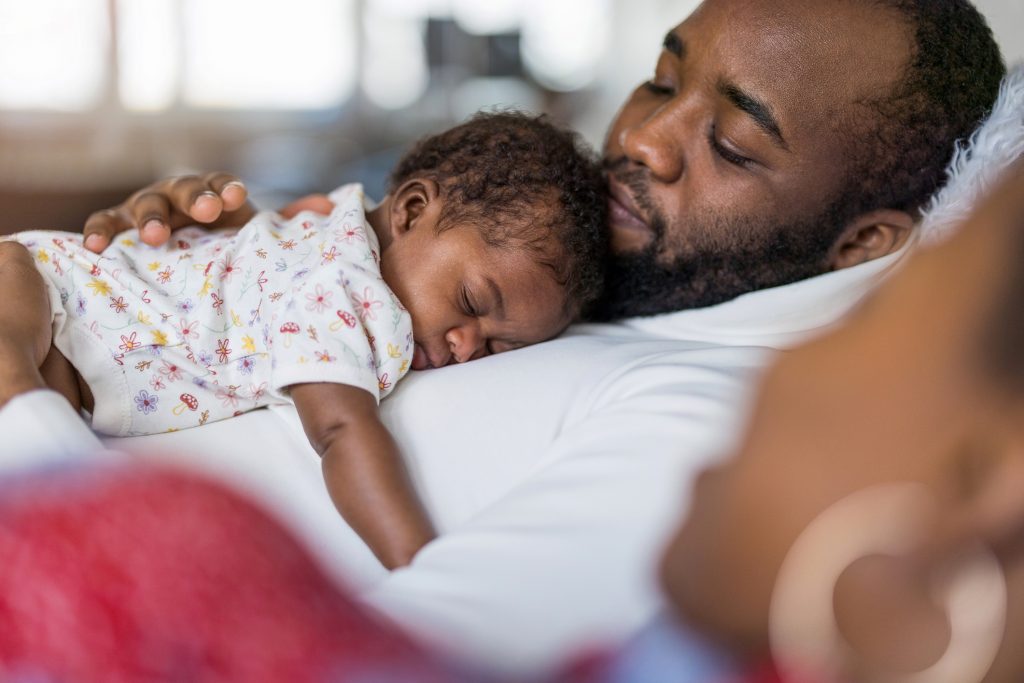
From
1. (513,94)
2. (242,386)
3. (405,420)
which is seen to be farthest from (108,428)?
(513,94)

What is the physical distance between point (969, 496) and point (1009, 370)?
3.7 inches

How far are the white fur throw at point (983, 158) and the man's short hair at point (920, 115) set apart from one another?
9 centimetres

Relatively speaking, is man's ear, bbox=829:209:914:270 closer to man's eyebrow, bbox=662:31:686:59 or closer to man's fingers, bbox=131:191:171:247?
man's eyebrow, bbox=662:31:686:59

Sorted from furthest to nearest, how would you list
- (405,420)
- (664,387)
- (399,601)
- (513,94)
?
(513,94) → (405,420) → (664,387) → (399,601)

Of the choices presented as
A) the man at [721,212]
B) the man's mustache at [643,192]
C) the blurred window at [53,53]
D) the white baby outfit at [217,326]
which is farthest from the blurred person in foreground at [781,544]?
the blurred window at [53,53]

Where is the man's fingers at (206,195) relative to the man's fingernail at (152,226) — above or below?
above

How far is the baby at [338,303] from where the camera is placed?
121 cm

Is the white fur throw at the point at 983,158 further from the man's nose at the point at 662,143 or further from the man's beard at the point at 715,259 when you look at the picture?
the man's nose at the point at 662,143

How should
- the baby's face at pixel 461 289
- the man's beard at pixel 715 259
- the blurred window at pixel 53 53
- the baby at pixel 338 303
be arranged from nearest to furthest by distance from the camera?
the baby at pixel 338 303
the baby's face at pixel 461 289
the man's beard at pixel 715 259
the blurred window at pixel 53 53

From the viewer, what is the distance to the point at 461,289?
1.42 metres

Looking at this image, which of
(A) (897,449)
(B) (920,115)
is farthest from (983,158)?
(A) (897,449)

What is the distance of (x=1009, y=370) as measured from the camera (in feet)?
2.24

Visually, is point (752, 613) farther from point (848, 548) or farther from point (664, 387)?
point (664, 387)

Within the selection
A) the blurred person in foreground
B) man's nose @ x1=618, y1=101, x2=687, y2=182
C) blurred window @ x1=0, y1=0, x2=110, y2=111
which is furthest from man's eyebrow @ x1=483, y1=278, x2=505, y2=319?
blurred window @ x1=0, y1=0, x2=110, y2=111
